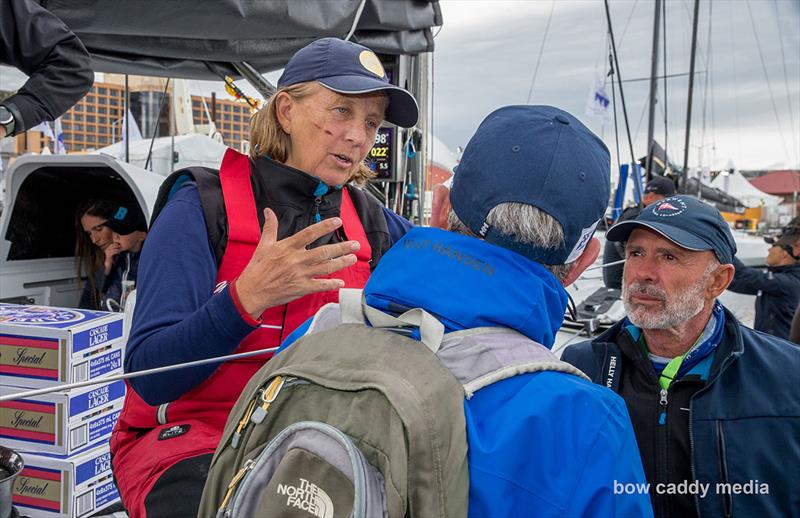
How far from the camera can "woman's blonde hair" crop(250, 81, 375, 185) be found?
67.1 inches

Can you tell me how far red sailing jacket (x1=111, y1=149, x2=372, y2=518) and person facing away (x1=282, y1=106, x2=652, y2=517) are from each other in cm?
44

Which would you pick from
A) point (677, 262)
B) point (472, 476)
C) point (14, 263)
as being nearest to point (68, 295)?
point (14, 263)

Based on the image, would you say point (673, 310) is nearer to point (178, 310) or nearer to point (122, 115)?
point (178, 310)

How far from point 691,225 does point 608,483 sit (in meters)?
1.48

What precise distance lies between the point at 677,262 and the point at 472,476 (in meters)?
1.53

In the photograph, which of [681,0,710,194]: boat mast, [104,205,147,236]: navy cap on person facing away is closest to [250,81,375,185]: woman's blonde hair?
[104,205,147,236]: navy cap on person facing away

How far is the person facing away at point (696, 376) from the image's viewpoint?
1726 mm

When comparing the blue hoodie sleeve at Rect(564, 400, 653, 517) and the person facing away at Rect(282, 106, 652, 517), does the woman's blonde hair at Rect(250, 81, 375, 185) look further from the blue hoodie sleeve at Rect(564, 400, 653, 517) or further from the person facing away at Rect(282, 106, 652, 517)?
the blue hoodie sleeve at Rect(564, 400, 653, 517)

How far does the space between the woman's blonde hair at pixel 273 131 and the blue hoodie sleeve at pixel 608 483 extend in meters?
1.18

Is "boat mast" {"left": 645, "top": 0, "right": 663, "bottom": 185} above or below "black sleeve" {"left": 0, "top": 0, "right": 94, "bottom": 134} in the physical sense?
above

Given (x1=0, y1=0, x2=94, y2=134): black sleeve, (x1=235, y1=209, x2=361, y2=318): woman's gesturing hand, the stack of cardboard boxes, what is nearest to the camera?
(x1=235, y1=209, x2=361, y2=318): woman's gesturing hand

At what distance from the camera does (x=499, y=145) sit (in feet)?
3.32

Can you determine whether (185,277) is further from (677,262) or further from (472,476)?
(677,262)

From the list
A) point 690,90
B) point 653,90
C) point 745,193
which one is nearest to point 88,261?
point 653,90
